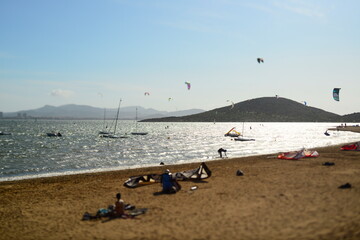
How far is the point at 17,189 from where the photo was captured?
61.0 feet

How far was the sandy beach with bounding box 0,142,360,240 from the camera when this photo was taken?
9.21 metres

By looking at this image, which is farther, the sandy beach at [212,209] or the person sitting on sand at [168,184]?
the person sitting on sand at [168,184]

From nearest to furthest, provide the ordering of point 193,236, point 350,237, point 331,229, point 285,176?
point 350,237 → point 331,229 → point 193,236 → point 285,176

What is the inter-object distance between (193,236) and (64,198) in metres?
9.12

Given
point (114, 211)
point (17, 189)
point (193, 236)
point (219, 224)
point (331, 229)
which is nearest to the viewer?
point (331, 229)

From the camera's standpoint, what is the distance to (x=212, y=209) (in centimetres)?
1166

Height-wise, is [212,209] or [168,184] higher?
[168,184]

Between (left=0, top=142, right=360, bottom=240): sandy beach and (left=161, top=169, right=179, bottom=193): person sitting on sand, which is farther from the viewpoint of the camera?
(left=161, top=169, right=179, bottom=193): person sitting on sand

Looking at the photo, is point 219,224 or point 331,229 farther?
point 219,224

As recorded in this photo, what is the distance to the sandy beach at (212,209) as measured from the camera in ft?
30.2

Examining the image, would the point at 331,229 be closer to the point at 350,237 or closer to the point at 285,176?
the point at 350,237

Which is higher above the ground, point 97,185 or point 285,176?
point 285,176

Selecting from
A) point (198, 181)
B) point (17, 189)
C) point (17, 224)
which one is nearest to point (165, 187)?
point (198, 181)

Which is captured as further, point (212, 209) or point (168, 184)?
point (168, 184)
